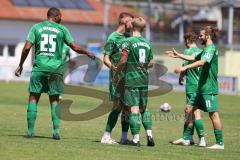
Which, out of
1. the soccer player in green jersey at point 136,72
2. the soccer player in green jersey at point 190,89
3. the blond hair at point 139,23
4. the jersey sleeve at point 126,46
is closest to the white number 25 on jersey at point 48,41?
the soccer player in green jersey at point 136,72

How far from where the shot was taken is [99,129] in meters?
17.3

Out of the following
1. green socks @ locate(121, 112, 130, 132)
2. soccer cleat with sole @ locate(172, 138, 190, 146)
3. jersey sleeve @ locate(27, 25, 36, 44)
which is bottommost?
soccer cleat with sole @ locate(172, 138, 190, 146)

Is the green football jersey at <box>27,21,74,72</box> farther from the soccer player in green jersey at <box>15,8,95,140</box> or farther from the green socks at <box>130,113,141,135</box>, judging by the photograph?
the green socks at <box>130,113,141,135</box>

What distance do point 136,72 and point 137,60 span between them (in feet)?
0.71

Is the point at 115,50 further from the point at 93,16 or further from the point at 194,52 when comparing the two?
the point at 93,16

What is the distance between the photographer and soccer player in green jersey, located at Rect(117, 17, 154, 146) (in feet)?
42.5

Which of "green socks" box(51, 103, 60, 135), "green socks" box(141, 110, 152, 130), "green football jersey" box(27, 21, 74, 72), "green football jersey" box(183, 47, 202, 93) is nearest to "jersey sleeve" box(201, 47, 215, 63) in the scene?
"green football jersey" box(183, 47, 202, 93)

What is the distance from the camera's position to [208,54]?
1354 cm

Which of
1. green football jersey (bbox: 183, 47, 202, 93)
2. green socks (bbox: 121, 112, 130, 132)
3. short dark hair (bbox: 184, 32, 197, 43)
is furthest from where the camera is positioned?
short dark hair (bbox: 184, 32, 197, 43)

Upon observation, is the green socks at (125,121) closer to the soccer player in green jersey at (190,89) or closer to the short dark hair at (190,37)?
the soccer player in green jersey at (190,89)

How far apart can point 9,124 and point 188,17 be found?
47731mm

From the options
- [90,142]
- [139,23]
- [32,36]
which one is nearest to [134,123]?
[90,142]

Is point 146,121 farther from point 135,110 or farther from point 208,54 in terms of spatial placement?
point 208,54

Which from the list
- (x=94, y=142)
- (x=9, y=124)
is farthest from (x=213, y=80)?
(x=9, y=124)
